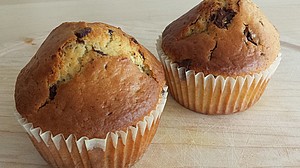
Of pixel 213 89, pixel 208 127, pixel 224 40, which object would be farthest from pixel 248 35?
pixel 208 127

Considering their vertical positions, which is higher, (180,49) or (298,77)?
(180,49)

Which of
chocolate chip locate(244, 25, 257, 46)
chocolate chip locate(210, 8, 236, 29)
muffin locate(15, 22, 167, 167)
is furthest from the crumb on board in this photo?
chocolate chip locate(244, 25, 257, 46)

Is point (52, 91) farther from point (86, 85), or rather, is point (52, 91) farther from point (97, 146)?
point (97, 146)

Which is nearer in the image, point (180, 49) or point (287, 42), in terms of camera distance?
point (180, 49)

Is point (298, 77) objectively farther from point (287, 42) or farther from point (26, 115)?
point (26, 115)

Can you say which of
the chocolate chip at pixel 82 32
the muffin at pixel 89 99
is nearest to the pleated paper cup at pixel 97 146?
the muffin at pixel 89 99

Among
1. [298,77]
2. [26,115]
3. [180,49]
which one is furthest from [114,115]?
[298,77]

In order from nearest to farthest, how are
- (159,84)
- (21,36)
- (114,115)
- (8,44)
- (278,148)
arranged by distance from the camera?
(114,115), (159,84), (278,148), (8,44), (21,36)

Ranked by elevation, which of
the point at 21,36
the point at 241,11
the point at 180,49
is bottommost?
the point at 21,36
